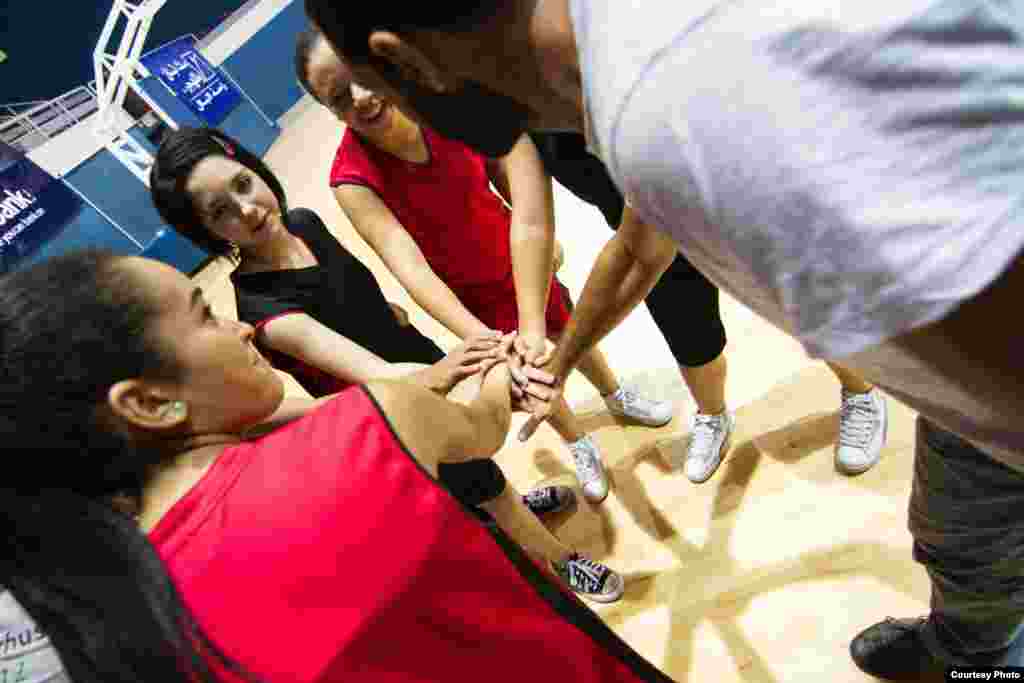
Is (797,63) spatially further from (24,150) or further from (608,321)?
(24,150)

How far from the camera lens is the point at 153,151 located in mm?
4625

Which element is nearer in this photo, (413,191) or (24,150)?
(413,191)

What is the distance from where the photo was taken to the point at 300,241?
4.79 feet

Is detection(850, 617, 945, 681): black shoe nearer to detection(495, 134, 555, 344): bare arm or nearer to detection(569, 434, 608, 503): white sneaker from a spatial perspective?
detection(569, 434, 608, 503): white sneaker

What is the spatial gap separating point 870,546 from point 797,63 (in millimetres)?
1505

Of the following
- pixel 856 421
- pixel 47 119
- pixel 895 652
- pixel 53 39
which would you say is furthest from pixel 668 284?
pixel 53 39

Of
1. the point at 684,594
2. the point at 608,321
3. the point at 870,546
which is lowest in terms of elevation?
the point at 870,546

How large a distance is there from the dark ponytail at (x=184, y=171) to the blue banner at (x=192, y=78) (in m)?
4.41

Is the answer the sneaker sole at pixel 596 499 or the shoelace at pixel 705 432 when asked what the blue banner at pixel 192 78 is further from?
the shoelace at pixel 705 432

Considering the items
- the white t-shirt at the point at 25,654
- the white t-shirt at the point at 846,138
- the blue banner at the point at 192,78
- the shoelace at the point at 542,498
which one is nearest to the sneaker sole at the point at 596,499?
the shoelace at the point at 542,498

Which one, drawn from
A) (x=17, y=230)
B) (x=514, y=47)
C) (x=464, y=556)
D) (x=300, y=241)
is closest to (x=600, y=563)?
(x=464, y=556)

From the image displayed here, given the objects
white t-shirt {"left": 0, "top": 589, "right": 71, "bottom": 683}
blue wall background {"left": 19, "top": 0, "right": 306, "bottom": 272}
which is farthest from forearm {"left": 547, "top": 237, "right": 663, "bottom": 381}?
blue wall background {"left": 19, "top": 0, "right": 306, "bottom": 272}

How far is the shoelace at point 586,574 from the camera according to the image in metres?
1.59

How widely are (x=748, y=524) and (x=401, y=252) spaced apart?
3.97ft
